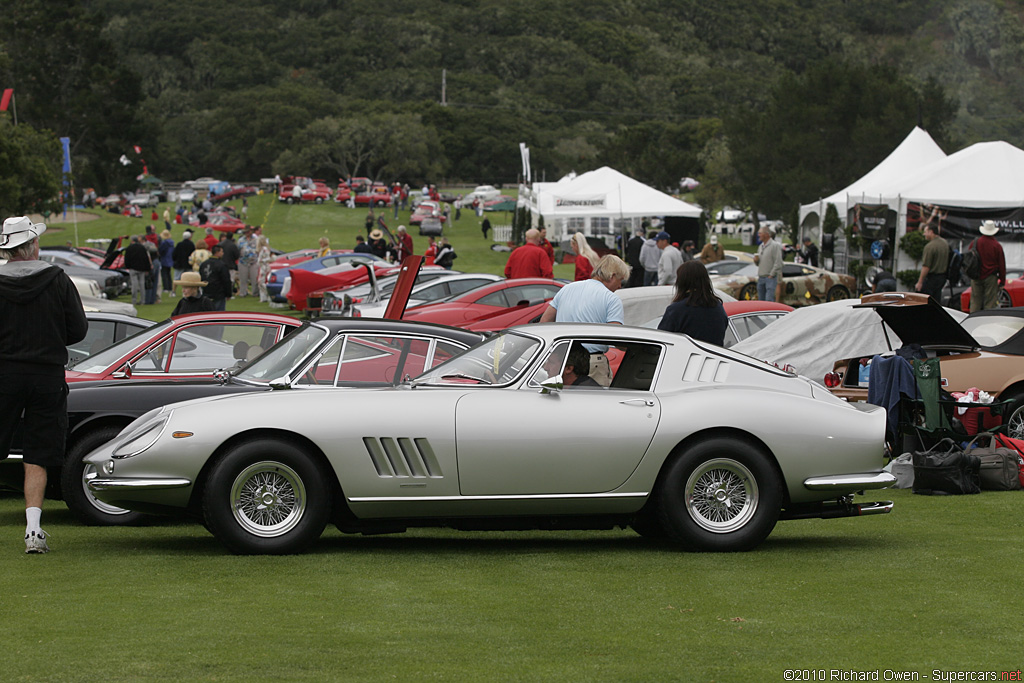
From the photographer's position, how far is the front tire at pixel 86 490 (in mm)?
7758

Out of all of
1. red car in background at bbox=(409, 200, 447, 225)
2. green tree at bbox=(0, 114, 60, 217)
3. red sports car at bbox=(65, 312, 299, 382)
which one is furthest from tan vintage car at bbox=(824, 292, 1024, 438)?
red car in background at bbox=(409, 200, 447, 225)

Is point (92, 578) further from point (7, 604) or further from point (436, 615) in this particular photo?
point (436, 615)

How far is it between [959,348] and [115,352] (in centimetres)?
740

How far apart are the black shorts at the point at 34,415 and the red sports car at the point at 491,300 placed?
1105 centimetres

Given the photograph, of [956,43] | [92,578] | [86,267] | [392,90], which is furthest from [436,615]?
[392,90]

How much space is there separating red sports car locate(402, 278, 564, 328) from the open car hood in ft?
25.2

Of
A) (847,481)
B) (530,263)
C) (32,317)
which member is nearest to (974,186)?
(530,263)

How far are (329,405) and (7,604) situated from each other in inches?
76.6

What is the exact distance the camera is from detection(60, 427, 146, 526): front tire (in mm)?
7758

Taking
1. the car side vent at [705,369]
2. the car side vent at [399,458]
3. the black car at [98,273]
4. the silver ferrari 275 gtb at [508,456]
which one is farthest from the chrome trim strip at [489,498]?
the black car at [98,273]

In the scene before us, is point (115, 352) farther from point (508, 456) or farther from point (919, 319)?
point (919, 319)

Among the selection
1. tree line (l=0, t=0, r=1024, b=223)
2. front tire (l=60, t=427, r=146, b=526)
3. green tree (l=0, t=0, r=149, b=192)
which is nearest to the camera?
front tire (l=60, t=427, r=146, b=526)

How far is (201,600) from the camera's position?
18.1 ft

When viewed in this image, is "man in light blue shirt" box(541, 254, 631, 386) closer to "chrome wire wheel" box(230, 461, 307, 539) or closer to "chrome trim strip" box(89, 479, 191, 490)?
"chrome wire wheel" box(230, 461, 307, 539)
